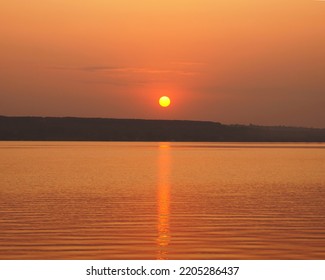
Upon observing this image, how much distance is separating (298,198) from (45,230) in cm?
1427

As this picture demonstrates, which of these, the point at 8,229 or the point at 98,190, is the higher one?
the point at 98,190

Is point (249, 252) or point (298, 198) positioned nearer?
point (249, 252)

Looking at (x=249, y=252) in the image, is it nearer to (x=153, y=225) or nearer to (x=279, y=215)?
(x=153, y=225)

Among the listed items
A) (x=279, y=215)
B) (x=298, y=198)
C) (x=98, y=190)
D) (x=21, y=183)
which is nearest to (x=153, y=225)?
(x=279, y=215)
